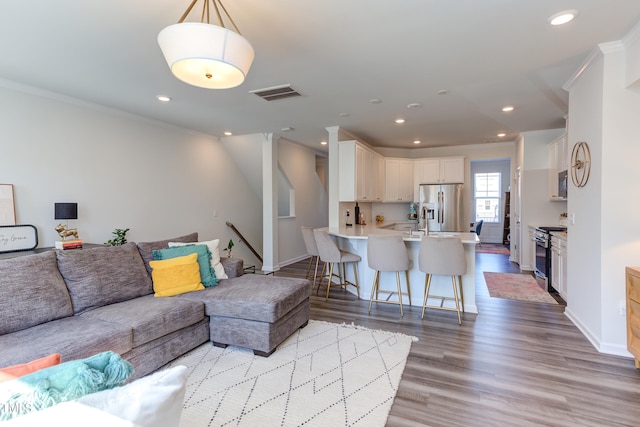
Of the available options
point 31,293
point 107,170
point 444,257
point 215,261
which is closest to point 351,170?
point 444,257

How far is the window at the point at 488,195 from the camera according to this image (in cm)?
989

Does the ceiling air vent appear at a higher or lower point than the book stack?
higher

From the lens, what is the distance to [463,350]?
2.84m

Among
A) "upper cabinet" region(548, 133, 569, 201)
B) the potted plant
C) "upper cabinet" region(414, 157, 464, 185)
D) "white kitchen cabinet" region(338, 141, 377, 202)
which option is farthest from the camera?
"upper cabinet" region(414, 157, 464, 185)

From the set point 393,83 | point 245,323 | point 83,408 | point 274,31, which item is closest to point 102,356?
point 83,408

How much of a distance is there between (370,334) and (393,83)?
104 inches

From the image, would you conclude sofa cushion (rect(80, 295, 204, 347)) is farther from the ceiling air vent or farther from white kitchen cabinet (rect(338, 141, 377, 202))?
white kitchen cabinet (rect(338, 141, 377, 202))

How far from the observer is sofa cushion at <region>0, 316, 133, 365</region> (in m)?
1.88

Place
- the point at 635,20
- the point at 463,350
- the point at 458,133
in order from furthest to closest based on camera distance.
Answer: the point at 458,133, the point at 463,350, the point at 635,20

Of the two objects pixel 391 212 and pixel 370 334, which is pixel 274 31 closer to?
pixel 370 334

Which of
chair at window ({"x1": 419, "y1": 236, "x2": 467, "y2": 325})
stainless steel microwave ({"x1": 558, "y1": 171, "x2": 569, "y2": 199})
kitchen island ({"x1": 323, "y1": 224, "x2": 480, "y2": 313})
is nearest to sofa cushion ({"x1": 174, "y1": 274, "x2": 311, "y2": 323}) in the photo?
kitchen island ({"x1": 323, "y1": 224, "x2": 480, "y2": 313})

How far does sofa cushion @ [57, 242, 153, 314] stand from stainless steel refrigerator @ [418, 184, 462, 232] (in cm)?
552

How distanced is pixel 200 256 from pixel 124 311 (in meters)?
0.92

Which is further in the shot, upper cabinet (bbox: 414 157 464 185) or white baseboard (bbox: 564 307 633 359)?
upper cabinet (bbox: 414 157 464 185)
